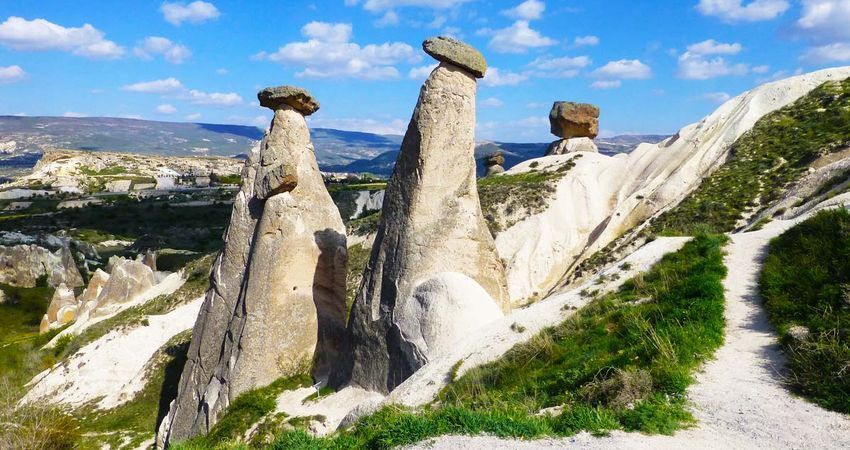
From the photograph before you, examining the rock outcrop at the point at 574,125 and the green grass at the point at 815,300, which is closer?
the green grass at the point at 815,300

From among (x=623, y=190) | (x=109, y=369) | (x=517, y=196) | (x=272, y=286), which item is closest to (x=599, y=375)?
(x=272, y=286)

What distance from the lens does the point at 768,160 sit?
18422mm

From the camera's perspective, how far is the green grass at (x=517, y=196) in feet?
71.0

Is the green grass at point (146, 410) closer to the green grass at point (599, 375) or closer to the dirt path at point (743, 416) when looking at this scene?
the green grass at point (599, 375)

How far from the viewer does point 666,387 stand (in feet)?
18.4

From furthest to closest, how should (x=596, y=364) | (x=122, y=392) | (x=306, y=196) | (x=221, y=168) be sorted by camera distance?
(x=221, y=168)
(x=122, y=392)
(x=306, y=196)
(x=596, y=364)

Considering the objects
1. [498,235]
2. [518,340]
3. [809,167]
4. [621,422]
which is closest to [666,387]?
[621,422]

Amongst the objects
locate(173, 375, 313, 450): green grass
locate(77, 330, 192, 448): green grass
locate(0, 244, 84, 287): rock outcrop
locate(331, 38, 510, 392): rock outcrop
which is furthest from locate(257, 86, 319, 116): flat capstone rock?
locate(0, 244, 84, 287): rock outcrop

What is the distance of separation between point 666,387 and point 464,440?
6.48 ft

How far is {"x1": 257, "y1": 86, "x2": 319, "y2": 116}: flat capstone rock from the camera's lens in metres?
11.9

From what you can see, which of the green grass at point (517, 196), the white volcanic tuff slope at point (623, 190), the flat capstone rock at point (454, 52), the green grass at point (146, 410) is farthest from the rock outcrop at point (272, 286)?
the green grass at point (517, 196)

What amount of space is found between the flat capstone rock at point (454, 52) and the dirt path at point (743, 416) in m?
5.65

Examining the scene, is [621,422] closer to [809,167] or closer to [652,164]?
[809,167]

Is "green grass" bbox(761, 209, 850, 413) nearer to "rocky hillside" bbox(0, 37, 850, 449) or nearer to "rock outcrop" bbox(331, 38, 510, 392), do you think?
"rocky hillside" bbox(0, 37, 850, 449)
